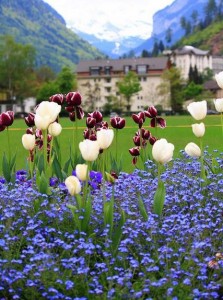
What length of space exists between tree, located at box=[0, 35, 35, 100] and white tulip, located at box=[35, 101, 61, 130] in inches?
3633

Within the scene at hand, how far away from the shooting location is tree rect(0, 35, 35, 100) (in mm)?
95625

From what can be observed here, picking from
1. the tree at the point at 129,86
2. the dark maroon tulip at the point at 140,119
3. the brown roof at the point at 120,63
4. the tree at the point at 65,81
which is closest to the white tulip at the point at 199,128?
the dark maroon tulip at the point at 140,119

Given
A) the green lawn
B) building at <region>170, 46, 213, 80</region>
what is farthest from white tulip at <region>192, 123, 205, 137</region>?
building at <region>170, 46, 213, 80</region>

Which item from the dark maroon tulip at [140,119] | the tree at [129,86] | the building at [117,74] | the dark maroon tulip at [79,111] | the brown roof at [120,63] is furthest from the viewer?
the brown roof at [120,63]

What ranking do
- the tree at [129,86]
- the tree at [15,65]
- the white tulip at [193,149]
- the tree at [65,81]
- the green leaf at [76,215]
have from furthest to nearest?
the tree at [15,65], the tree at [129,86], the tree at [65,81], the white tulip at [193,149], the green leaf at [76,215]

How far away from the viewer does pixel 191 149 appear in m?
5.74

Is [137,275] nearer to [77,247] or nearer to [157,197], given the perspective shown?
[77,247]

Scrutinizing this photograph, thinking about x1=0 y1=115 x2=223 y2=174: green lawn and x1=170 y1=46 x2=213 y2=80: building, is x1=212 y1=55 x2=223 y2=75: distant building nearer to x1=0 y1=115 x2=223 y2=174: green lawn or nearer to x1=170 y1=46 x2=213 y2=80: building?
x1=170 y1=46 x2=213 y2=80: building

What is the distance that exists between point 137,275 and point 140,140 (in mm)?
3727

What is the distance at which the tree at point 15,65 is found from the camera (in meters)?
95.6

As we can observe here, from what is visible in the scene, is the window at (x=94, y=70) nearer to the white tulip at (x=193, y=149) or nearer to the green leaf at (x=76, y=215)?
the white tulip at (x=193, y=149)

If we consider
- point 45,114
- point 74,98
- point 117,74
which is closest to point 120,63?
point 117,74

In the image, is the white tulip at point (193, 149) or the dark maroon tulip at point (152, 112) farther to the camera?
the dark maroon tulip at point (152, 112)

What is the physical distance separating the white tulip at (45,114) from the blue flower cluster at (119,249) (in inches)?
23.2
